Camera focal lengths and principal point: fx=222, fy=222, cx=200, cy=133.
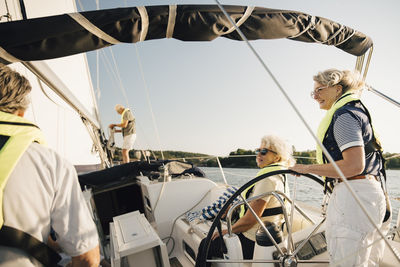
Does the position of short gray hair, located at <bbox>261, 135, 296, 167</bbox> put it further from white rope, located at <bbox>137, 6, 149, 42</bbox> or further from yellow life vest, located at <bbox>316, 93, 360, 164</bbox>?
white rope, located at <bbox>137, 6, 149, 42</bbox>

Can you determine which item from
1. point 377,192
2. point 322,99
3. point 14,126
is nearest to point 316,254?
point 377,192

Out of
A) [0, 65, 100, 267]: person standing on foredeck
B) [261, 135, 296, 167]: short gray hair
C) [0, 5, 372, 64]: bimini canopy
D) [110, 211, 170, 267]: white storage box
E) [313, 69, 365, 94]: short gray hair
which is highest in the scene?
[0, 5, 372, 64]: bimini canopy

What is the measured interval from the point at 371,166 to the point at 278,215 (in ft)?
2.29

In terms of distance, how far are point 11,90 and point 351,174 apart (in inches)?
58.0

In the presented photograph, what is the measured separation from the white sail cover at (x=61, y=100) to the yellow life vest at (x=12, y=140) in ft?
5.61

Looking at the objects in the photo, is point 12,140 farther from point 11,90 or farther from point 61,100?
point 61,100

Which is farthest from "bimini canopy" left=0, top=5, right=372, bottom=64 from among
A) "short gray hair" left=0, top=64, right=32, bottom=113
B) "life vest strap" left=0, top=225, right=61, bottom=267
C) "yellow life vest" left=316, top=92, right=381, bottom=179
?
"life vest strap" left=0, top=225, right=61, bottom=267

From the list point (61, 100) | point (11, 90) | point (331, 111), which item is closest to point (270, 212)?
point (331, 111)

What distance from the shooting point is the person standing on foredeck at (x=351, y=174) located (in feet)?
3.56

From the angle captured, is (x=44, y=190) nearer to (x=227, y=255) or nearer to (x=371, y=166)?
(x=227, y=255)

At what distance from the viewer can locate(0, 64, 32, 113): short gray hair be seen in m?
0.76

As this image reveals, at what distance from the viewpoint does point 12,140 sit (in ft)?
2.26

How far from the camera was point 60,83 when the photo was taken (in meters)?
2.30

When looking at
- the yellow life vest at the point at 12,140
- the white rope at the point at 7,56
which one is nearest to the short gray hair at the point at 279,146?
the yellow life vest at the point at 12,140
